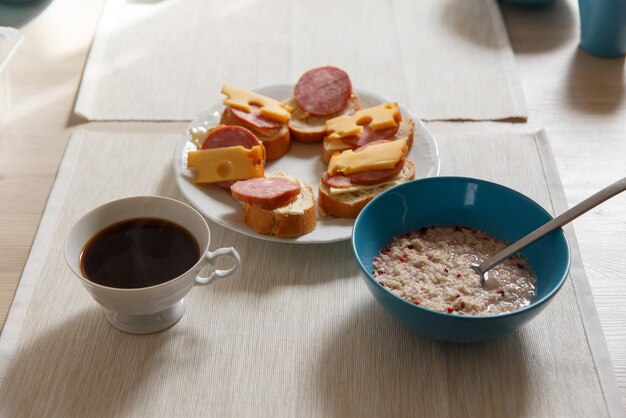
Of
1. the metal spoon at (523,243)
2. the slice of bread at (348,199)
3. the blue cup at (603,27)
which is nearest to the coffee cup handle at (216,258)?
the slice of bread at (348,199)

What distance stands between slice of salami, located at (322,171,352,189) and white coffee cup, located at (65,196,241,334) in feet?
1.03

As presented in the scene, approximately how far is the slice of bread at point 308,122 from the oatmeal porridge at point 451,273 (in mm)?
436

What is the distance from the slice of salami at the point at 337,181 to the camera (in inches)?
56.4

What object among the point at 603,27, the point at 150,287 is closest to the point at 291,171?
the point at 150,287

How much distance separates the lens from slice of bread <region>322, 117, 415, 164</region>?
61.8 inches

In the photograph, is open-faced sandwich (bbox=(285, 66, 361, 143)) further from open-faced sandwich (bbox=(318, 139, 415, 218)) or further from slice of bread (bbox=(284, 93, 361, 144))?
open-faced sandwich (bbox=(318, 139, 415, 218))

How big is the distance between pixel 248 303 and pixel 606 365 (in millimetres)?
625

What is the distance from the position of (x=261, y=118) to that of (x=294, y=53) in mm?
521

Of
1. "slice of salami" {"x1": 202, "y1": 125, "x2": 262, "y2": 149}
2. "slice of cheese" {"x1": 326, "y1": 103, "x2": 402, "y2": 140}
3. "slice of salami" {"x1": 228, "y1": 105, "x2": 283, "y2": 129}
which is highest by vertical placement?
"slice of salami" {"x1": 202, "y1": 125, "x2": 262, "y2": 149}

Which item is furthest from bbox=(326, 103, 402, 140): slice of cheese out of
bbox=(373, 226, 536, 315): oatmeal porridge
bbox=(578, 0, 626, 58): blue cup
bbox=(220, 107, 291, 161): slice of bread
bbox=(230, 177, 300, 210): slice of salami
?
bbox=(578, 0, 626, 58): blue cup

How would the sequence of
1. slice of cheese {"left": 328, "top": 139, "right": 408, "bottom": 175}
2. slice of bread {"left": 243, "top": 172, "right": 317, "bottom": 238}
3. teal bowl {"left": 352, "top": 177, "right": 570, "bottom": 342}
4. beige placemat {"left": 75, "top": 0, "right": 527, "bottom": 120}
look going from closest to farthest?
teal bowl {"left": 352, "top": 177, "right": 570, "bottom": 342} < slice of bread {"left": 243, "top": 172, "right": 317, "bottom": 238} < slice of cheese {"left": 328, "top": 139, "right": 408, "bottom": 175} < beige placemat {"left": 75, "top": 0, "right": 527, "bottom": 120}

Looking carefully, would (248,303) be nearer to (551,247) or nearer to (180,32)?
(551,247)

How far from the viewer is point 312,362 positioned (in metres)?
1.19

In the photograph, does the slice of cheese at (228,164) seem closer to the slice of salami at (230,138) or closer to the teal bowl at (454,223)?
the slice of salami at (230,138)
